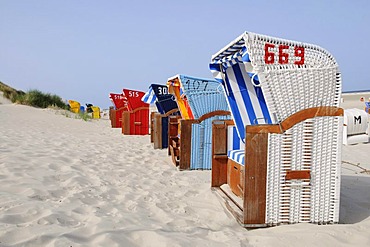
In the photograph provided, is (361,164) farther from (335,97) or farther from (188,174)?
(335,97)

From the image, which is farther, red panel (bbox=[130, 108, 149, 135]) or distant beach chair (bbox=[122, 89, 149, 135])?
red panel (bbox=[130, 108, 149, 135])

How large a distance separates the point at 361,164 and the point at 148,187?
4.62 m

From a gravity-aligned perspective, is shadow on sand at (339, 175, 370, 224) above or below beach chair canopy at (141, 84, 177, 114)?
below

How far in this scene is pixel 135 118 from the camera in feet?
38.4

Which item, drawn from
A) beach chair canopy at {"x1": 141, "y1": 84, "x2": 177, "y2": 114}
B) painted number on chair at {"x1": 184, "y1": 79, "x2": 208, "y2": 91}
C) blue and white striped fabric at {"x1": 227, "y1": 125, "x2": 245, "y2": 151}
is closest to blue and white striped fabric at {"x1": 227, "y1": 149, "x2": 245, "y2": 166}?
blue and white striped fabric at {"x1": 227, "y1": 125, "x2": 245, "y2": 151}

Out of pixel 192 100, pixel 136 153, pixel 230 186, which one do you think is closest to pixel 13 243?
pixel 230 186

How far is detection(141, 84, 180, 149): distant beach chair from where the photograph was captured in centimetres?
809

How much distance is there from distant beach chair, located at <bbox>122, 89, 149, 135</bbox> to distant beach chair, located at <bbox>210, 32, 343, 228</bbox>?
908 cm

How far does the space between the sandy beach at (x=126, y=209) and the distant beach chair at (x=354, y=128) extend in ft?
13.0

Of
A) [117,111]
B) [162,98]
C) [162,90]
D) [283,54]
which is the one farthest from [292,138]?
[117,111]

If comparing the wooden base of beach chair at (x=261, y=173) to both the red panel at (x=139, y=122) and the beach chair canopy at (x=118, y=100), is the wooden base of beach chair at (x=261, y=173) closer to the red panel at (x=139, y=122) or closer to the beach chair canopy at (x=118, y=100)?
the red panel at (x=139, y=122)

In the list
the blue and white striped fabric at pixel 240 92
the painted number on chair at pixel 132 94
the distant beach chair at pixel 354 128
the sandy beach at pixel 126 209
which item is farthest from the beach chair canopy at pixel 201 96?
the painted number on chair at pixel 132 94

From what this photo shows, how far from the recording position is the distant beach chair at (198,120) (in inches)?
228

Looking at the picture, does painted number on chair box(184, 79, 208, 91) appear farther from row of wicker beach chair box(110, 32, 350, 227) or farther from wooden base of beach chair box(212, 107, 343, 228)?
wooden base of beach chair box(212, 107, 343, 228)
